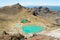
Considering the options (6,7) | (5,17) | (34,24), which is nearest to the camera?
(34,24)

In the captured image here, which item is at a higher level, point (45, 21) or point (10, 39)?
point (10, 39)

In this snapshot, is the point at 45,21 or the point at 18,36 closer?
the point at 18,36

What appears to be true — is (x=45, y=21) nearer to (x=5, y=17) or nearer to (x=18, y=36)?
(x=5, y=17)

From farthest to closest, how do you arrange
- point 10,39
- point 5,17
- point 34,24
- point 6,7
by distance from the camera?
point 6,7, point 5,17, point 34,24, point 10,39

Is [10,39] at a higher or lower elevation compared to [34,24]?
higher

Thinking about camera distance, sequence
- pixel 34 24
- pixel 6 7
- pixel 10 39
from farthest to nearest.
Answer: pixel 6 7 < pixel 34 24 < pixel 10 39

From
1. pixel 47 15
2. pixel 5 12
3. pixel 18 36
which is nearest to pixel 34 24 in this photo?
pixel 47 15

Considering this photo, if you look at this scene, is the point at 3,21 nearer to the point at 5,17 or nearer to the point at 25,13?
the point at 5,17

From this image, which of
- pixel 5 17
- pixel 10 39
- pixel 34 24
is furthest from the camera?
pixel 5 17

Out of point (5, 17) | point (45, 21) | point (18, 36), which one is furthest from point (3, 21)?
point (18, 36)
